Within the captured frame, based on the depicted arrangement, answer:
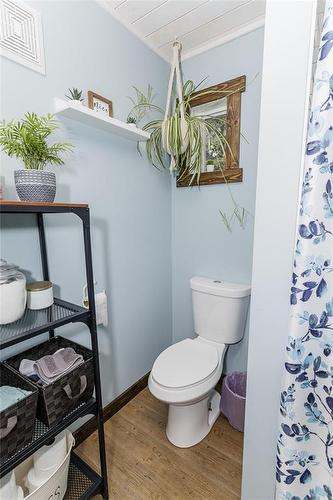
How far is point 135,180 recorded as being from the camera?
1.58 meters

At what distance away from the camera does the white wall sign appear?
0.93m

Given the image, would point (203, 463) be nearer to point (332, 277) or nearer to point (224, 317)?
point (224, 317)

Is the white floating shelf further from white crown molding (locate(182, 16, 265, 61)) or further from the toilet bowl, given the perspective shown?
the toilet bowl

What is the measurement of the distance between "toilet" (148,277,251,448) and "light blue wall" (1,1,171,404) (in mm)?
344

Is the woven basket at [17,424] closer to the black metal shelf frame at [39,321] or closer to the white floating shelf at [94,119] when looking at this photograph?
the black metal shelf frame at [39,321]

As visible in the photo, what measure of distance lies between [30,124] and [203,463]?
1.73 meters

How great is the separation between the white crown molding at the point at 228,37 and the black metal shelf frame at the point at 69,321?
1434 mm

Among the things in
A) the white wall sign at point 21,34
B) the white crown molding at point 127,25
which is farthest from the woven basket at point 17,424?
the white crown molding at point 127,25

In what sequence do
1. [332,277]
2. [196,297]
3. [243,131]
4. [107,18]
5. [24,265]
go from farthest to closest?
[196,297] → [243,131] → [107,18] → [24,265] → [332,277]

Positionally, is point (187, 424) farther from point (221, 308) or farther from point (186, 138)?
point (186, 138)

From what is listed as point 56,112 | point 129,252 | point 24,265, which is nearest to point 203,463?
point 129,252

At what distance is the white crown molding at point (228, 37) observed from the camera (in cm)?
139

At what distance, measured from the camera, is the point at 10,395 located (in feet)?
2.76

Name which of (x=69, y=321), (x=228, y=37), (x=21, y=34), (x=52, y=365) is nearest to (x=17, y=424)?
(x=52, y=365)
